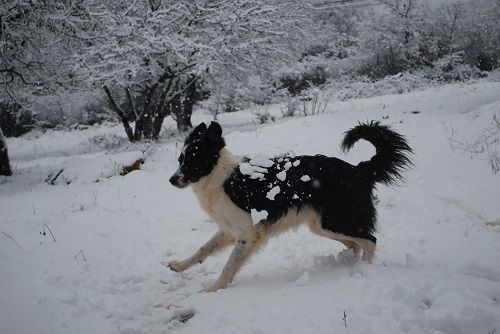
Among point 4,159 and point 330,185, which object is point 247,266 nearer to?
point 330,185

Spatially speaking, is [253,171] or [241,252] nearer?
[241,252]

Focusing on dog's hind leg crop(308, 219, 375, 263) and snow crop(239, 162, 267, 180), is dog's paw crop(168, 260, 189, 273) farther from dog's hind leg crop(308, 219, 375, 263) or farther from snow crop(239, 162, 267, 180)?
dog's hind leg crop(308, 219, 375, 263)

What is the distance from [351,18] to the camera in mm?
32625

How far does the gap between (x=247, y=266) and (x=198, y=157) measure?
141 cm

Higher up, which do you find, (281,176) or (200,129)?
(200,129)

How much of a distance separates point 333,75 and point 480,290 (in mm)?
24973

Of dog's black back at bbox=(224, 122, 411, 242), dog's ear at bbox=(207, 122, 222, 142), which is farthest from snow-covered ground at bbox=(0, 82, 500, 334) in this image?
dog's ear at bbox=(207, 122, 222, 142)

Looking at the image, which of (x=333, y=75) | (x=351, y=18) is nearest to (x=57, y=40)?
(x=333, y=75)

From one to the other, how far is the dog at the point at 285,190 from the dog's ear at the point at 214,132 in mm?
11

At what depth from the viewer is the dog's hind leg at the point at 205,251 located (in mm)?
4215

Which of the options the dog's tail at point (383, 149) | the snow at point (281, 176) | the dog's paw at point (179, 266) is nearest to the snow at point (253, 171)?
the snow at point (281, 176)

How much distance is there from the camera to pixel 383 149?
13.2 ft

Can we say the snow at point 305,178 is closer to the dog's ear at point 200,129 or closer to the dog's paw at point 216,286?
the dog's ear at point 200,129

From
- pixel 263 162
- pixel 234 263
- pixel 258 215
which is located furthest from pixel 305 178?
Answer: pixel 234 263
